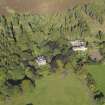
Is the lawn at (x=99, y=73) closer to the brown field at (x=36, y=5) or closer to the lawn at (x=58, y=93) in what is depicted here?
the lawn at (x=58, y=93)

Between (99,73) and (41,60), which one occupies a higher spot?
(41,60)

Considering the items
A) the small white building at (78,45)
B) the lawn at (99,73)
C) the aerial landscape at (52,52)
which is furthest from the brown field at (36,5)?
the lawn at (99,73)

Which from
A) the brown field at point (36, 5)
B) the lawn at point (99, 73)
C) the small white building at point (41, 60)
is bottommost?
the lawn at point (99, 73)

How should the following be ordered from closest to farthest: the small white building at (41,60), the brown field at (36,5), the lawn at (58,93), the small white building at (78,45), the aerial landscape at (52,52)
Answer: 1. the lawn at (58,93)
2. the aerial landscape at (52,52)
3. the small white building at (41,60)
4. the small white building at (78,45)
5. the brown field at (36,5)

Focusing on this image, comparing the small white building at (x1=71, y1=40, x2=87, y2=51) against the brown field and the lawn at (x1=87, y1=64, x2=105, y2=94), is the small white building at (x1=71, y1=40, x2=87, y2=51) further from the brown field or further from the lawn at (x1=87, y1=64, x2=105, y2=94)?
the brown field

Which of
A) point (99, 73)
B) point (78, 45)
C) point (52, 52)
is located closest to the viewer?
point (99, 73)

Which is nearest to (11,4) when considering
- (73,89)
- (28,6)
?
(28,6)

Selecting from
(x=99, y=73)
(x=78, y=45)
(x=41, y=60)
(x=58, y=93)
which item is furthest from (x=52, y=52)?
(x=58, y=93)

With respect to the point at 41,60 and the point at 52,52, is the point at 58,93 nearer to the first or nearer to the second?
the point at 41,60

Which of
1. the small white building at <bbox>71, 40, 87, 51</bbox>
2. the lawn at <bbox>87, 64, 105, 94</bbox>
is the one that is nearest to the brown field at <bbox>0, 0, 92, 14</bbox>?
the small white building at <bbox>71, 40, 87, 51</bbox>
